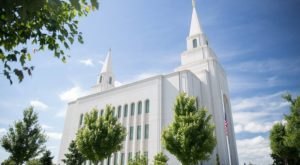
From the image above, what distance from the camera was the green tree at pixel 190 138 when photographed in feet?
52.1

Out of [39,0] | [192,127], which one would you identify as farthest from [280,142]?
[39,0]

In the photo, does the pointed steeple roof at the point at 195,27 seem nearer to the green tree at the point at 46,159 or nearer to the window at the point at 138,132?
the window at the point at 138,132

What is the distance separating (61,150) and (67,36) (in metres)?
35.6

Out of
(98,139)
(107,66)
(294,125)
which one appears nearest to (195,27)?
(107,66)

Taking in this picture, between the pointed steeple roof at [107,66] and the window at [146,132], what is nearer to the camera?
the window at [146,132]

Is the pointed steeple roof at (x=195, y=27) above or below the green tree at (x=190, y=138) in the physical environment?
above

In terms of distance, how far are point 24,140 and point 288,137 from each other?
25.6 m

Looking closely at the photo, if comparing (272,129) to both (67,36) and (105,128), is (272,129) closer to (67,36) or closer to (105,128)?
(105,128)

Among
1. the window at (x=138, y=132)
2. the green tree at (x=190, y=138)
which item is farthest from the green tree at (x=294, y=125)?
the window at (x=138, y=132)

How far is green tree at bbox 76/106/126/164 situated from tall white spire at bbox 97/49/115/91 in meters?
26.1

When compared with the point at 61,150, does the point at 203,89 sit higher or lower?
higher

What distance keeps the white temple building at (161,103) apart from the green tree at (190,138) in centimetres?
808

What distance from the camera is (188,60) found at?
120 ft

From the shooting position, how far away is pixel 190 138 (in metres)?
16.0
